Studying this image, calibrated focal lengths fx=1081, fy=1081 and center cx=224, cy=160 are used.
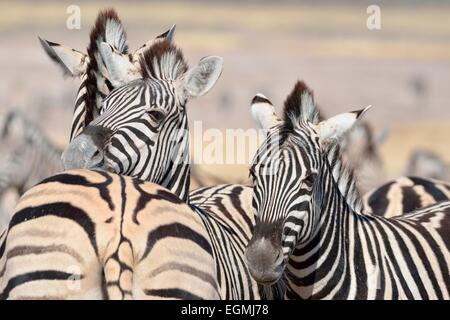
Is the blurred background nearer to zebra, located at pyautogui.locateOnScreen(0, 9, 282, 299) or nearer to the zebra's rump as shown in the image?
zebra, located at pyautogui.locateOnScreen(0, 9, 282, 299)

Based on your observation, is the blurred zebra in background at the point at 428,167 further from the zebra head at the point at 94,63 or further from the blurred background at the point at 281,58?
the zebra head at the point at 94,63

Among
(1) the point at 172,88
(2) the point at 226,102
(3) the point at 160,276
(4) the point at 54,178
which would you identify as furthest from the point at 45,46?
(2) the point at 226,102

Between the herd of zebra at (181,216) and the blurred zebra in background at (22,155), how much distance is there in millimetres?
4707

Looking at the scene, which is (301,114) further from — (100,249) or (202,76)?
(100,249)

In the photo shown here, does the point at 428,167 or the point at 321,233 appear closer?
the point at 321,233

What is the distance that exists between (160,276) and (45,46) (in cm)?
337

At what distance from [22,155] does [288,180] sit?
6.99m

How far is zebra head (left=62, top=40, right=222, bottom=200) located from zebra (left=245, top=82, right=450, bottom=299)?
0.44 m

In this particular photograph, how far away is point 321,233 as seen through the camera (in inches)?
233

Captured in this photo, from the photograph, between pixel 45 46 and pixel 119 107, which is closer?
pixel 119 107

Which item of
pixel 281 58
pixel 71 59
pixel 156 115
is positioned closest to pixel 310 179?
pixel 156 115

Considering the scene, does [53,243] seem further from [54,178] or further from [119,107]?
[119,107]

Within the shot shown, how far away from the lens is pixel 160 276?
13.9 ft

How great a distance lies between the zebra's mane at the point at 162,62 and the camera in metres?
6.26
